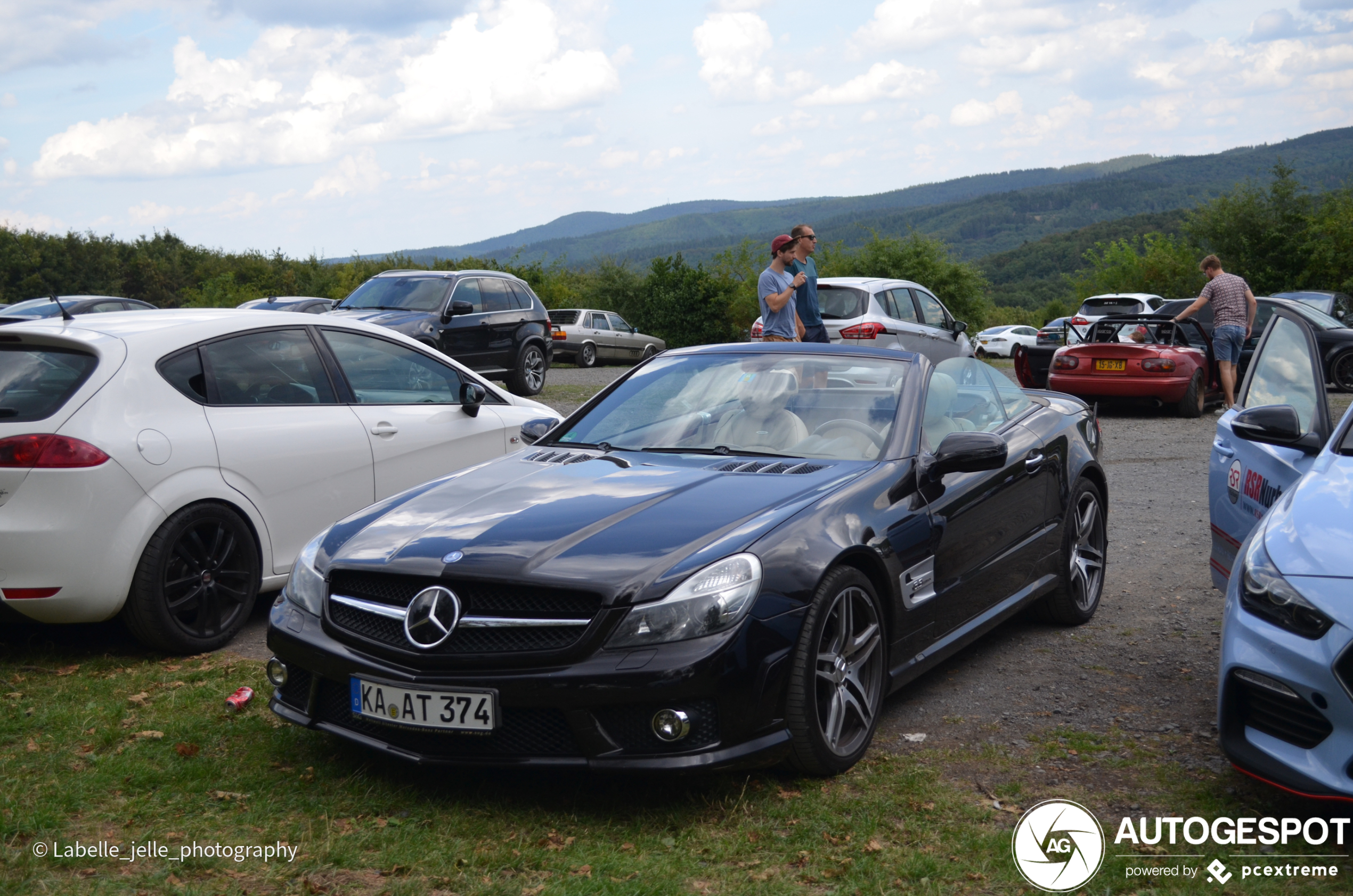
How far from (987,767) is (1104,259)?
194 feet

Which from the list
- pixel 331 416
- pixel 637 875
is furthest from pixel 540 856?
pixel 331 416

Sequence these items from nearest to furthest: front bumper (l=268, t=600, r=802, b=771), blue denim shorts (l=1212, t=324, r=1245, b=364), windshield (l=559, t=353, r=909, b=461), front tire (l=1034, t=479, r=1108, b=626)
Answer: front bumper (l=268, t=600, r=802, b=771) → windshield (l=559, t=353, r=909, b=461) → front tire (l=1034, t=479, r=1108, b=626) → blue denim shorts (l=1212, t=324, r=1245, b=364)

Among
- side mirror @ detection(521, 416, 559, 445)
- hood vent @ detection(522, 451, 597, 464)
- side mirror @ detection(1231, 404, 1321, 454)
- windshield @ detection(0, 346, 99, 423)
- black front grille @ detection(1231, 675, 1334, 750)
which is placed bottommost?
black front grille @ detection(1231, 675, 1334, 750)

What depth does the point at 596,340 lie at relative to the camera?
1232 inches

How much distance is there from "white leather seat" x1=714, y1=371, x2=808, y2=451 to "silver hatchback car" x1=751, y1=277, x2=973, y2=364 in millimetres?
9867

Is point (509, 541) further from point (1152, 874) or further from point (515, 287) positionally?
point (515, 287)

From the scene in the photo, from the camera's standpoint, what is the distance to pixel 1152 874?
10.3 feet

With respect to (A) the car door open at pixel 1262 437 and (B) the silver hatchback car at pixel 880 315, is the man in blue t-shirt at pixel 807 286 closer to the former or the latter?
(B) the silver hatchback car at pixel 880 315

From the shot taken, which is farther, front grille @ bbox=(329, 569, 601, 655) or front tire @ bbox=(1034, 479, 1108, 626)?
front tire @ bbox=(1034, 479, 1108, 626)

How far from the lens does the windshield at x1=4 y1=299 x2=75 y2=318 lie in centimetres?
1883

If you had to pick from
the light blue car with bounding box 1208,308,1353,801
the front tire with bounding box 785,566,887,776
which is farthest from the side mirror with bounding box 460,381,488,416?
the light blue car with bounding box 1208,308,1353,801

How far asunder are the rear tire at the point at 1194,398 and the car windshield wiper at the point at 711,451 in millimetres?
11929

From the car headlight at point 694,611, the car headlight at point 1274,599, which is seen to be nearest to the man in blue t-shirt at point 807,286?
the car headlight at point 1274,599

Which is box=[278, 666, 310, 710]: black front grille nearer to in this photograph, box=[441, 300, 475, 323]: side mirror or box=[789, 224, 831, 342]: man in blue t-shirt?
box=[789, 224, 831, 342]: man in blue t-shirt
